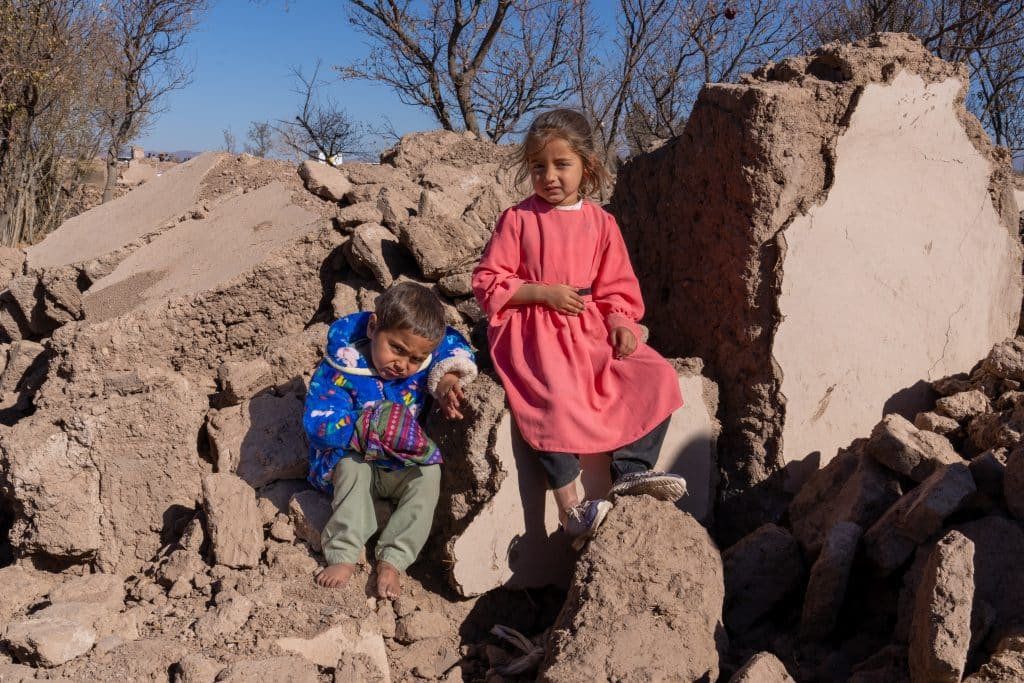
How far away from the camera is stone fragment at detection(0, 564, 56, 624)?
2869mm

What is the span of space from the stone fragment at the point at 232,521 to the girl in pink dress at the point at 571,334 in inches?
37.4

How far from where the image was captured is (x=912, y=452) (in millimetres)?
2758

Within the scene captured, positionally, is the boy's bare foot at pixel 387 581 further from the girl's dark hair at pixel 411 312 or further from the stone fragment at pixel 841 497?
the stone fragment at pixel 841 497

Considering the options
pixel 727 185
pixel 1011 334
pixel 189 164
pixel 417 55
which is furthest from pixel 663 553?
pixel 417 55

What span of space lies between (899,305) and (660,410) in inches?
46.3

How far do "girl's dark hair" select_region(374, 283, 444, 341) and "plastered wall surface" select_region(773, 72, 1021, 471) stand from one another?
1.23 metres

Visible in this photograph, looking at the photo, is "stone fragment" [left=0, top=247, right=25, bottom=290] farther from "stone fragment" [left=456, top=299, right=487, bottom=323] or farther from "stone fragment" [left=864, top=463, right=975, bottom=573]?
"stone fragment" [left=864, top=463, right=975, bottom=573]

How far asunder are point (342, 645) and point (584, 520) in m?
0.79

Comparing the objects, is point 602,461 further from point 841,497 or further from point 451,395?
point 841,497

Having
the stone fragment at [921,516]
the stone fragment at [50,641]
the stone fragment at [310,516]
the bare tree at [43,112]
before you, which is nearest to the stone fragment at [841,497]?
the stone fragment at [921,516]

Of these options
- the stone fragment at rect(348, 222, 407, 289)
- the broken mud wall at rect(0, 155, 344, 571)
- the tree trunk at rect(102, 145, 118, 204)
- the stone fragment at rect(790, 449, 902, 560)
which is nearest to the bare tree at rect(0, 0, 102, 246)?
the tree trunk at rect(102, 145, 118, 204)

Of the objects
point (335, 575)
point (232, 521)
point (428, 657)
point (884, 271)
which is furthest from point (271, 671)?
point (884, 271)

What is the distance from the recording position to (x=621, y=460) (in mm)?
2818

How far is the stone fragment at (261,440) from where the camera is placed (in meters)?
3.15
